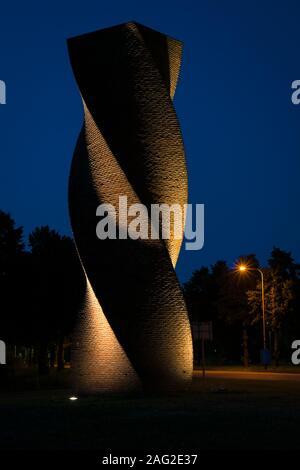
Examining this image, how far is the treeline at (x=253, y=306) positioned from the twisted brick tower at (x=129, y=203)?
2451 cm

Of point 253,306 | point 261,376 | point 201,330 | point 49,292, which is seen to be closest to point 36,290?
point 49,292

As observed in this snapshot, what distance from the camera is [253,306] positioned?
164 feet

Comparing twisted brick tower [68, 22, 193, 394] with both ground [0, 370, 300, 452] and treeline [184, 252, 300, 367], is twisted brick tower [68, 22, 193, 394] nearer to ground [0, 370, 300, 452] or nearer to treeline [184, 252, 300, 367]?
ground [0, 370, 300, 452]

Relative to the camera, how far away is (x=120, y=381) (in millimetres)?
20172

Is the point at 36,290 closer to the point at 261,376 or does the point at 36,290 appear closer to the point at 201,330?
the point at 261,376

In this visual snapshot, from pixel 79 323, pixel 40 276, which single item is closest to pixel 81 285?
pixel 40 276

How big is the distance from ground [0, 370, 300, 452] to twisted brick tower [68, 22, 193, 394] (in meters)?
1.11

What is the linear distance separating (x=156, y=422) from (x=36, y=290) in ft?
90.1

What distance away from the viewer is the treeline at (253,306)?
48.3m

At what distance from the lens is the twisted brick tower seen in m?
20.2

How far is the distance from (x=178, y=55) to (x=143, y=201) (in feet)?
16.3

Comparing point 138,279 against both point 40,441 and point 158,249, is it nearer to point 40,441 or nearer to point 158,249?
point 158,249

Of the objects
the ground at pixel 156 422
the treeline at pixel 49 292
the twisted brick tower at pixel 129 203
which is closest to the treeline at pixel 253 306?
the treeline at pixel 49 292

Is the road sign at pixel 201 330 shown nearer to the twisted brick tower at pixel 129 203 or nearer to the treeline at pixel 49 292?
the twisted brick tower at pixel 129 203
